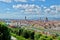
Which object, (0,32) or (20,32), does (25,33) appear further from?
(0,32)

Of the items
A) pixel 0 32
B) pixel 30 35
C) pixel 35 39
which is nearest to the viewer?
pixel 0 32

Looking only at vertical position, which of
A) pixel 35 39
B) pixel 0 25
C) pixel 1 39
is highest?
pixel 0 25

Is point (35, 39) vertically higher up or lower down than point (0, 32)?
lower down

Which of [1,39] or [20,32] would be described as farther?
[20,32]

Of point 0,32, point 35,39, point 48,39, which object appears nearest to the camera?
point 0,32

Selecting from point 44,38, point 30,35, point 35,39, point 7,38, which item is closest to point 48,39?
point 44,38

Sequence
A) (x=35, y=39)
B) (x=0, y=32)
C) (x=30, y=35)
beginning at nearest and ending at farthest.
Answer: (x=0, y=32) → (x=35, y=39) → (x=30, y=35)

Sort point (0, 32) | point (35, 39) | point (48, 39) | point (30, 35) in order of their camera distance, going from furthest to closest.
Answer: point (30, 35), point (35, 39), point (48, 39), point (0, 32)

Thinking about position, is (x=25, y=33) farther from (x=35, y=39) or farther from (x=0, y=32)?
(x=0, y=32)

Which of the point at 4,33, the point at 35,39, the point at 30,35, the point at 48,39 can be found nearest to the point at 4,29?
the point at 4,33
